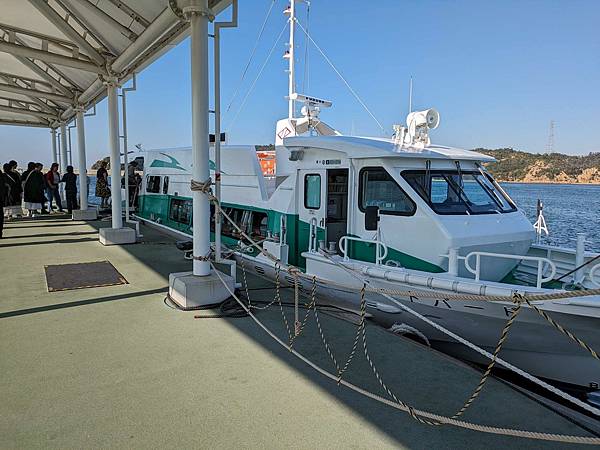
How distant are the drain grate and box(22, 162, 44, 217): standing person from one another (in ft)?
23.7

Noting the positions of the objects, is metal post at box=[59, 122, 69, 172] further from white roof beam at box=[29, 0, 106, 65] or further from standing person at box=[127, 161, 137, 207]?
white roof beam at box=[29, 0, 106, 65]

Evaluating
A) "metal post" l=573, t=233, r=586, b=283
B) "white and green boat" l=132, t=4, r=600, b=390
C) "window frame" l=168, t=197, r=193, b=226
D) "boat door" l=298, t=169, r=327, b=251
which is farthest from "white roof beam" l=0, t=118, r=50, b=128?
"metal post" l=573, t=233, r=586, b=283

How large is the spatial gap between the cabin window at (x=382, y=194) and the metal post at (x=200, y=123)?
2.09m

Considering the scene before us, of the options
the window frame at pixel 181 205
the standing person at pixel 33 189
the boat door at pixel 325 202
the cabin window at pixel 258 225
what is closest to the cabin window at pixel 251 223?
the cabin window at pixel 258 225

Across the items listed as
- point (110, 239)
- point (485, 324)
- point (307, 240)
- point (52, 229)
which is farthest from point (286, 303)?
point (52, 229)

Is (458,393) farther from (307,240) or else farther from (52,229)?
(52,229)

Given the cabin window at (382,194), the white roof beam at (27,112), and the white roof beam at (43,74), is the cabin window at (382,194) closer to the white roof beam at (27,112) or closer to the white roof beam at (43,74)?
the white roof beam at (43,74)

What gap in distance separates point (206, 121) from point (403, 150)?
248 cm

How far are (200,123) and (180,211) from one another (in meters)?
6.38

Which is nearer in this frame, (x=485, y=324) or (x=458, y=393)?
(x=458, y=393)

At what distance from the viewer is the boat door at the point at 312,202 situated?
6.20m

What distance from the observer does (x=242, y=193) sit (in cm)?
823

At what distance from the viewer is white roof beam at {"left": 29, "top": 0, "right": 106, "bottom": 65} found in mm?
5839

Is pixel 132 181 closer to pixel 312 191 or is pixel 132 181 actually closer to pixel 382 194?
pixel 312 191
